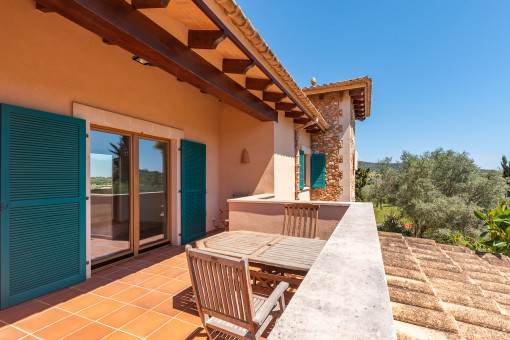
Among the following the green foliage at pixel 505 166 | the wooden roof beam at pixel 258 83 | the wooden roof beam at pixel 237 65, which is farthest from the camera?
the green foliage at pixel 505 166

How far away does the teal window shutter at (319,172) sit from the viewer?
877 cm

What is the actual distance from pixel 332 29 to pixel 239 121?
29.2ft

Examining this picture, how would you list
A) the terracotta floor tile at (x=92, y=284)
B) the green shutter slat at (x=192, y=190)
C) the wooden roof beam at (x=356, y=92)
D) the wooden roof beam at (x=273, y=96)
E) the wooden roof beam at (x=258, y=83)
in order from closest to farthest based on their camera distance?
1. the terracotta floor tile at (x=92, y=284)
2. the wooden roof beam at (x=258, y=83)
3. the wooden roof beam at (x=273, y=96)
4. the green shutter slat at (x=192, y=190)
5. the wooden roof beam at (x=356, y=92)

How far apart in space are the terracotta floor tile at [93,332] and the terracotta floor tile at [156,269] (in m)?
1.26

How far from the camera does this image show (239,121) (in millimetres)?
5941

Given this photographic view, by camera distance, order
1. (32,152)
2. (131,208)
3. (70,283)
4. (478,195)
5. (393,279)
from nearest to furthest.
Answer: (393,279) < (32,152) < (70,283) < (131,208) < (478,195)

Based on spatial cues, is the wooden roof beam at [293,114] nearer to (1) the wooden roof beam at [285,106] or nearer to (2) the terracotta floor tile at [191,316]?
(1) the wooden roof beam at [285,106]

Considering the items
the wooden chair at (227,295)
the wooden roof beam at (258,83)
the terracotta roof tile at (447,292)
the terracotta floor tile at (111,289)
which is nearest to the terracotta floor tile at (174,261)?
the terracotta floor tile at (111,289)

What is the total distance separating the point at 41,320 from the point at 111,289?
731 millimetres

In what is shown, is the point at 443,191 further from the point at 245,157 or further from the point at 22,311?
the point at 22,311

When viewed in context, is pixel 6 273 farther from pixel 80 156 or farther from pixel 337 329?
pixel 337 329

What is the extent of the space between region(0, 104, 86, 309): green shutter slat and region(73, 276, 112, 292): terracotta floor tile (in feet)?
0.35

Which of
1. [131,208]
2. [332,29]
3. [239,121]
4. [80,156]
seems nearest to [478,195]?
[332,29]

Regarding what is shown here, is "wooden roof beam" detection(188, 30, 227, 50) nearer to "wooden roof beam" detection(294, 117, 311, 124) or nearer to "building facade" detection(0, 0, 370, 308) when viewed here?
"building facade" detection(0, 0, 370, 308)
